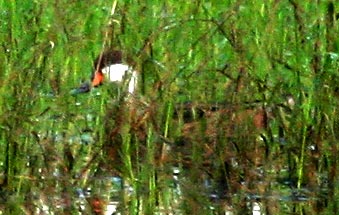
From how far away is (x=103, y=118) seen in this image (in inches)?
155

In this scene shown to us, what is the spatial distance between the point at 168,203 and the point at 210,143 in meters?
0.35

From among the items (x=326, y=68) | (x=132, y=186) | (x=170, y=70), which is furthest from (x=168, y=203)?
(x=326, y=68)

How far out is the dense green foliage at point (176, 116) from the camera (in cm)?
386

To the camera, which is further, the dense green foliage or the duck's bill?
the duck's bill

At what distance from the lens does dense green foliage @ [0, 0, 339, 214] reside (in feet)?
12.7

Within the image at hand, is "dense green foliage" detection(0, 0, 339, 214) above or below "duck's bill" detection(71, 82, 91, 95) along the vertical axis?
below

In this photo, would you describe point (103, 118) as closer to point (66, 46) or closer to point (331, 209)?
point (66, 46)

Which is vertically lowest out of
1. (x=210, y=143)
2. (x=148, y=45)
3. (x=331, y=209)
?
(x=331, y=209)

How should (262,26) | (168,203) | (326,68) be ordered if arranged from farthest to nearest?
(262,26) → (326,68) → (168,203)

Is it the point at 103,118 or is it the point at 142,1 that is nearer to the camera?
the point at 103,118

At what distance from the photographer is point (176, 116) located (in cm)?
427

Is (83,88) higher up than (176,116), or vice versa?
(83,88)

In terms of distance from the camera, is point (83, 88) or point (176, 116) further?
point (83, 88)

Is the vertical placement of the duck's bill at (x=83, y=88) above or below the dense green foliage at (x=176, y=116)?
above
